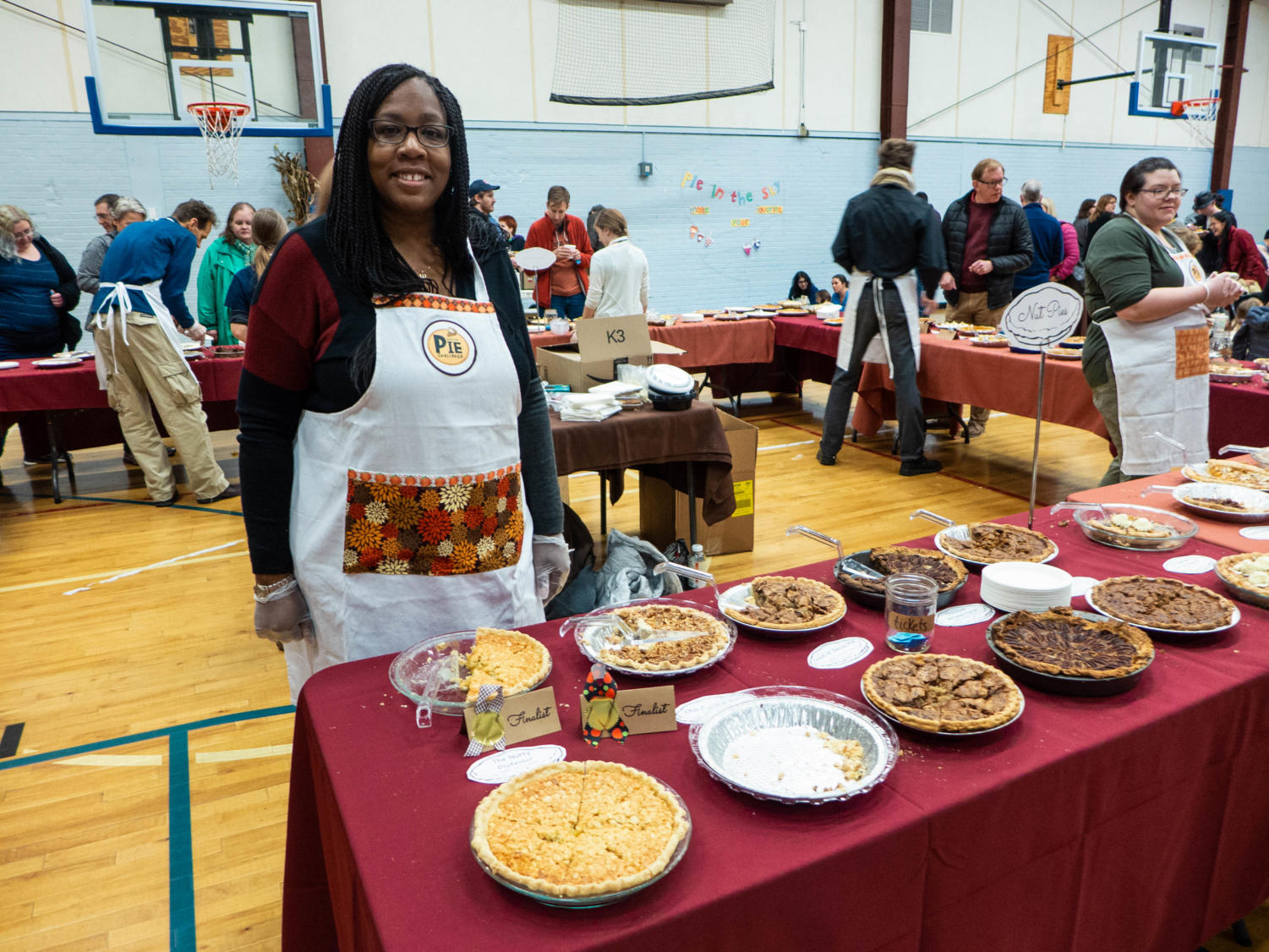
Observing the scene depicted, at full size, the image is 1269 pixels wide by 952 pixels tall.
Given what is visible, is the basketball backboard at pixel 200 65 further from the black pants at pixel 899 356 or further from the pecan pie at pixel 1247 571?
the pecan pie at pixel 1247 571

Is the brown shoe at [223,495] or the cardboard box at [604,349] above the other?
the cardboard box at [604,349]

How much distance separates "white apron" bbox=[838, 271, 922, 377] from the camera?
15.3 ft

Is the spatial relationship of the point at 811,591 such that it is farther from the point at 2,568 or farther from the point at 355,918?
the point at 2,568

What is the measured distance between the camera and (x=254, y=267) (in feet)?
14.8

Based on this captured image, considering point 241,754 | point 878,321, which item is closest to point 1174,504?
point 241,754

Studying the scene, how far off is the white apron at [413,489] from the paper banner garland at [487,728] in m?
0.37

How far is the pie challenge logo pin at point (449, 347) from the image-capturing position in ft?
4.38

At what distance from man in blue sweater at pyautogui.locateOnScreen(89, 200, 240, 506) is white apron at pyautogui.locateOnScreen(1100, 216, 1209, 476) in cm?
418

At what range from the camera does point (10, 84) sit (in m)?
6.57

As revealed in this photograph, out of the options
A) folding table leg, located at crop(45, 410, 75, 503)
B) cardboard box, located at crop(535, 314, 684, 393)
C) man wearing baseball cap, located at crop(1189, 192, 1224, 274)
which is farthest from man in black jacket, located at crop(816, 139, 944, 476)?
folding table leg, located at crop(45, 410, 75, 503)

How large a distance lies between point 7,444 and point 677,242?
624 cm

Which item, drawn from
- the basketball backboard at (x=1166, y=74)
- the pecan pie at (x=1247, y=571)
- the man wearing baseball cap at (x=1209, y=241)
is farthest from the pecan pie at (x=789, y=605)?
the basketball backboard at (x=1166, y=74)

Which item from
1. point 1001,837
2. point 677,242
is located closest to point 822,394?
point 677,242

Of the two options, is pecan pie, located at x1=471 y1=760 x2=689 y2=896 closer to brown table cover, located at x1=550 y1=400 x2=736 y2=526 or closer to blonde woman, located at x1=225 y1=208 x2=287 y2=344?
brown table cover, located at x1=550 y1=400 x2=736 y2=526
